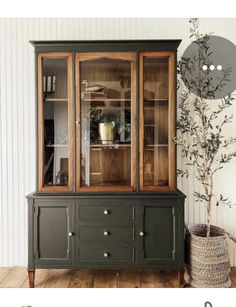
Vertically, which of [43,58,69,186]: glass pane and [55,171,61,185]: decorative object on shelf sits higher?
[43,58,69,186]: glass pane

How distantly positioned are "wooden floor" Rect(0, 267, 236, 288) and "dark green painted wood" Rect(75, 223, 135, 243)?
1.31 feet

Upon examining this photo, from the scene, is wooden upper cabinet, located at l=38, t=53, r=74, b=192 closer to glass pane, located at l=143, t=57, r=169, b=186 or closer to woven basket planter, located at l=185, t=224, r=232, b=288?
glass pane, located at l=143, t=57, r=169, b=186

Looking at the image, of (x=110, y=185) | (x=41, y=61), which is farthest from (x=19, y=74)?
(x=110, y=185)

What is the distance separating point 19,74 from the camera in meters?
2.96

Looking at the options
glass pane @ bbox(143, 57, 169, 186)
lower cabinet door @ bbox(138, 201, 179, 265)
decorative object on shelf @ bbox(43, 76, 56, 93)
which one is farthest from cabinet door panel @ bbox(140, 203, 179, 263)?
decorative object on shelf @ bbox(43, 76, 56, 93)

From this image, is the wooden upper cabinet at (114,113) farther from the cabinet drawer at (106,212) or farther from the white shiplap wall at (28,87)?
the white shiplap wall at (28,87)

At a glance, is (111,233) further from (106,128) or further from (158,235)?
(106,128)

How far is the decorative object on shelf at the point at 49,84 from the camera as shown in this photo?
8.47 ft

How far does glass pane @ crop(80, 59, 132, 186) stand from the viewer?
2596 mm
